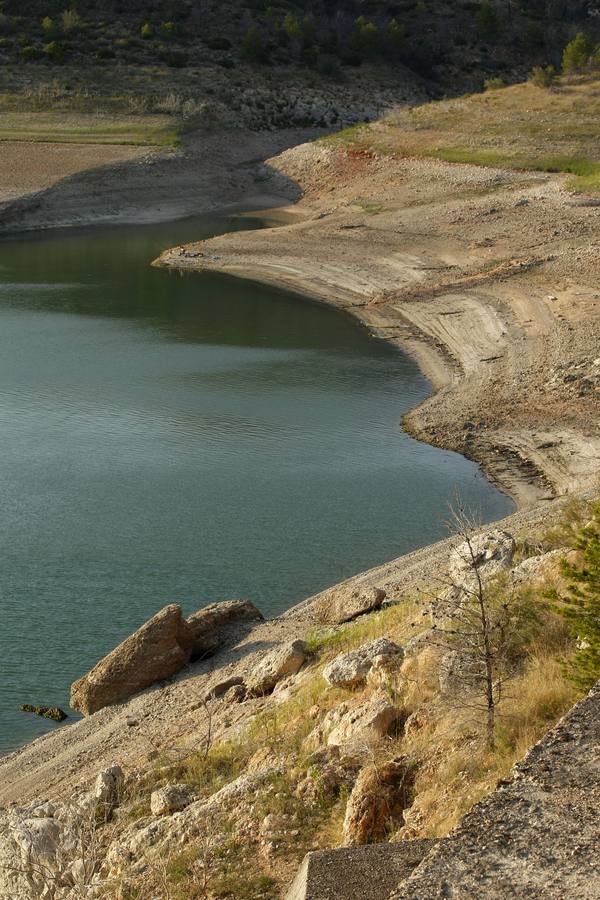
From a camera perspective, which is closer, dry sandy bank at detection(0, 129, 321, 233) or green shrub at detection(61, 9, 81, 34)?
dry sandy bank at detection(0, 129, 321, 233)

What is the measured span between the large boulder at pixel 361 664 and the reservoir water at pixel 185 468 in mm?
4883

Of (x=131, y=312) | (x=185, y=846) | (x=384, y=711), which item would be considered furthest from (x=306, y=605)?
(x=131, y=312)

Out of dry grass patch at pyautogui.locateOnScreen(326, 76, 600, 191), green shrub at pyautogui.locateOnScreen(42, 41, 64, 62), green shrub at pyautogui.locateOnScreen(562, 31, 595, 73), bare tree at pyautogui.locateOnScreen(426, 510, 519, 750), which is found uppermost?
green shrub at pyautogui.locateOnScreen(42, 41, 64, 62)

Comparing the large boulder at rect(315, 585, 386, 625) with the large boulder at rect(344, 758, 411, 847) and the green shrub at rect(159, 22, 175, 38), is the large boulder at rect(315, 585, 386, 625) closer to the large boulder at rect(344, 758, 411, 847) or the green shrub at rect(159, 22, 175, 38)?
the large boulder at rect(344, 758, 411, 847)

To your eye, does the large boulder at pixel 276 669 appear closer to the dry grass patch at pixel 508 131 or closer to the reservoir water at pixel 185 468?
the reservoir water at pixel 185 468

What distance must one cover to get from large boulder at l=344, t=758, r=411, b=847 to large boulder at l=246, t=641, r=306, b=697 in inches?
179

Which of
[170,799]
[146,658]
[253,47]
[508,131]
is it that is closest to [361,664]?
[170,799]

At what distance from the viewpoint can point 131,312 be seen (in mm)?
40500

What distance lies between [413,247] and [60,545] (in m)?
28.0

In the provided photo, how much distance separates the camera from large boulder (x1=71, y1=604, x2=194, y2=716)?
51.9 feet

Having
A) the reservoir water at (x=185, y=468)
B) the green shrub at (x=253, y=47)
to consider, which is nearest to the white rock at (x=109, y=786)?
the reservoir water at (x=185, y=468)

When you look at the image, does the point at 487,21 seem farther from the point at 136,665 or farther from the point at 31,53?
the point at 136,665

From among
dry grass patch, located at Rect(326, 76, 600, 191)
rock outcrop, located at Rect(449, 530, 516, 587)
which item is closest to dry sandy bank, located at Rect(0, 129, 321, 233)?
dry grass patch, located at Rect(326, 76, 600, 191)

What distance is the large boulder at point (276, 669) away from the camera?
14625 mm
